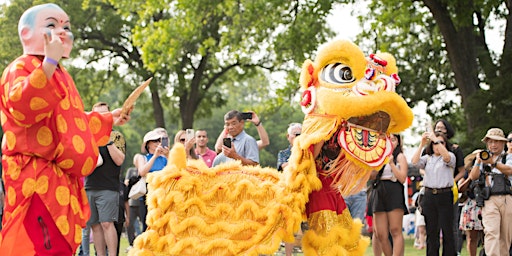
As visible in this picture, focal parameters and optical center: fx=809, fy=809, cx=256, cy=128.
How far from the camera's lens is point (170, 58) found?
22312 millimetres

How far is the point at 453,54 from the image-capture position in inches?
709

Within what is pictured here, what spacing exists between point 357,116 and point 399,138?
11.8 feet

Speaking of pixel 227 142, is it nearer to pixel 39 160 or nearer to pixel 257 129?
pixel 257 129

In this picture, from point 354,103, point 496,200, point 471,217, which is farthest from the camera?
point 471,217

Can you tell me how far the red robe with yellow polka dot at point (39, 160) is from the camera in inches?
195

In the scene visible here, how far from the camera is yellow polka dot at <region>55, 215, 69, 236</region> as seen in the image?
5066 millimetres

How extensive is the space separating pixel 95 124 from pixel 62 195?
0.74 meters

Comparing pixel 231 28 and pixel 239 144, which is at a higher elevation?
pixel 231 28

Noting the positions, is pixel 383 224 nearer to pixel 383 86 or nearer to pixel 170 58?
pixel 383 86

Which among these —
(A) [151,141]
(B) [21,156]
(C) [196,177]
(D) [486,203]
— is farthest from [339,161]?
(A) [151,141]

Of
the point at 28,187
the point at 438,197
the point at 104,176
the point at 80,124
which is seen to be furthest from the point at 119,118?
the point at 438,197

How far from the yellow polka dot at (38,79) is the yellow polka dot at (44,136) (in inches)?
13.0

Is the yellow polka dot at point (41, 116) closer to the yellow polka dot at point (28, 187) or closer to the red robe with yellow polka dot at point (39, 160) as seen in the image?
the red robe with yellow polka dot at point (39, 160)

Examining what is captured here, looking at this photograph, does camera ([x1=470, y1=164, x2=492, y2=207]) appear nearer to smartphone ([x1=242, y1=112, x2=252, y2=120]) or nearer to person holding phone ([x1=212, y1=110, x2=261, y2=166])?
person holding phone ([x1=212, y1=110, x2=261, y2=166])
